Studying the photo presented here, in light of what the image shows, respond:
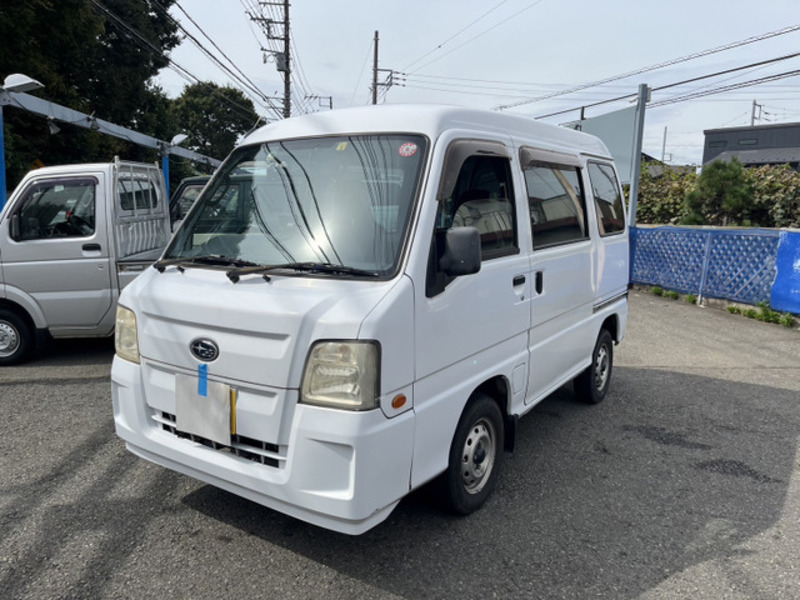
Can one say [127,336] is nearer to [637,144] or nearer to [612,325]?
[612,325]

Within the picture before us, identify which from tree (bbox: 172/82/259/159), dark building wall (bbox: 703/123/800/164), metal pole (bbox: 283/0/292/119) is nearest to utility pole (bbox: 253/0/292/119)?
metal pole (bbox: 283/0/292/119)

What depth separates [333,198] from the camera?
2885 mm

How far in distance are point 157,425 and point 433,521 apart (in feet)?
5.11

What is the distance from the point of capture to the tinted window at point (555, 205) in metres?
3.60

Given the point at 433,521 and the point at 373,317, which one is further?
the point at 433,521

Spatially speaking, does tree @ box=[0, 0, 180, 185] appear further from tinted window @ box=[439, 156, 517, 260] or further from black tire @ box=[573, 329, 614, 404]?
black tire @ box=[573, 329, 614, 404]

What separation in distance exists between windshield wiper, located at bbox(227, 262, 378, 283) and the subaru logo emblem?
12.2 inches

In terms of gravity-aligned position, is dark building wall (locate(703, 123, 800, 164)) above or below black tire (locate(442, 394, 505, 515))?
above

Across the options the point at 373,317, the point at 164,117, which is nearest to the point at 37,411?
the point at 373,317

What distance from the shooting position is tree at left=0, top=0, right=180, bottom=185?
40.9 feet

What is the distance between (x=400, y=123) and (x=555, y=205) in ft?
4.97

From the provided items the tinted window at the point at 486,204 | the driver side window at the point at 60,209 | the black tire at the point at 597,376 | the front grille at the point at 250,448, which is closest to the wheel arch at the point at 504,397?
the tinted window at the point at 486,204

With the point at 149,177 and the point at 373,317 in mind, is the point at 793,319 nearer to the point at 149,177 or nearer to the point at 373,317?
the point at 373,317

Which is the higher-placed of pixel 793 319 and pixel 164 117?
pixel 164 117
